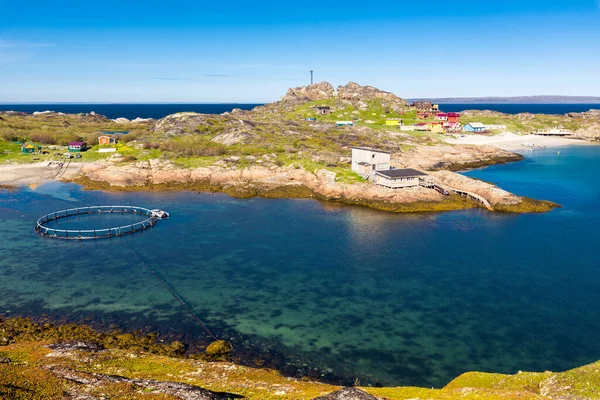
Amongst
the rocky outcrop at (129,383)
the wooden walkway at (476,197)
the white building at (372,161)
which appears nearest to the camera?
the rocky outcrop at (129,383)

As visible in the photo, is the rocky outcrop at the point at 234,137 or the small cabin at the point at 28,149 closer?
the small cabin at the point at 28,149

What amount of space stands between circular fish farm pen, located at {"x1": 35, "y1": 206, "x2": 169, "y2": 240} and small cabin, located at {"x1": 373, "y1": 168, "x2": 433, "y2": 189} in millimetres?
46909

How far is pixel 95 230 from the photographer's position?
234 feet

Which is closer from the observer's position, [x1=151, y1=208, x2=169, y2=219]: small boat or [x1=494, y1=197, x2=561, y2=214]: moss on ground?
[x1=151, y1=208, x2=169, y2=219]: small boat

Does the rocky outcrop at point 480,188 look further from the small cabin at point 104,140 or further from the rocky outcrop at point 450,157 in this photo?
the small cabin at point 104,140

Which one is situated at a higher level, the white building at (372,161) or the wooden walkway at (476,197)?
the white building at (372,161)

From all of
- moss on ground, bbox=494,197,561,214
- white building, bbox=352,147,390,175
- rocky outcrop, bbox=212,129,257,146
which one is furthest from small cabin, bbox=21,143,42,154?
moss on ground, bbox=494,197,561,214

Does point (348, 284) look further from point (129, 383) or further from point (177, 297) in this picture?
point (129, 383)

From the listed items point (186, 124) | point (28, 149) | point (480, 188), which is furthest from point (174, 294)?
point (186, 124)

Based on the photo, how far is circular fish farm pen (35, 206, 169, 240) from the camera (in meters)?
70.8

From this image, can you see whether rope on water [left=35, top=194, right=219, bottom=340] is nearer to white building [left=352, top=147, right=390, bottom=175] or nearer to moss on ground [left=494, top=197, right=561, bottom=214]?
white building [left=352, top=147, right=390, bottom=175]

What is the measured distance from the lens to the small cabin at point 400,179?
91.5m

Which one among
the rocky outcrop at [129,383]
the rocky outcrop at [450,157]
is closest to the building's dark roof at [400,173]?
the rocky outcrop at [450,157]

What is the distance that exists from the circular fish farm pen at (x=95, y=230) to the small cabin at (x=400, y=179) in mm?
46909
